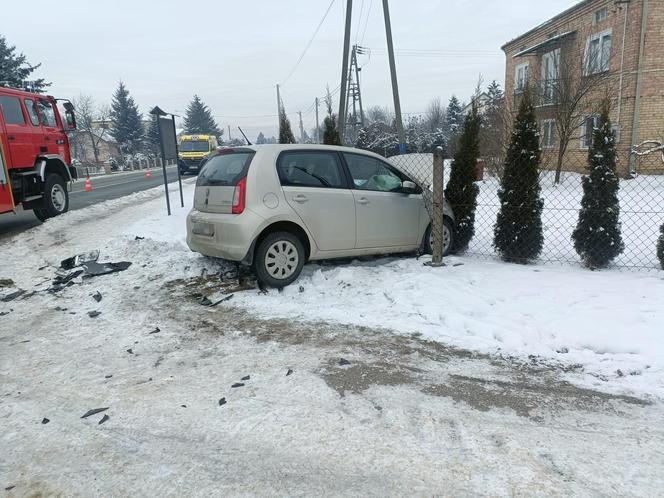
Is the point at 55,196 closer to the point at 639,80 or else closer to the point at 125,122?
the point at 639,80

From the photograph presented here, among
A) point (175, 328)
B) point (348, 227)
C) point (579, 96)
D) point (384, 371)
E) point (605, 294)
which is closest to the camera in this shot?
point (384, 371)

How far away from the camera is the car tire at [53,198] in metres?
10.7

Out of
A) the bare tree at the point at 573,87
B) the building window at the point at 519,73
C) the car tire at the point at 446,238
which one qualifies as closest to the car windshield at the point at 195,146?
the building window at the point at 519,73

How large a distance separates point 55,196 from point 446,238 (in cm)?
935

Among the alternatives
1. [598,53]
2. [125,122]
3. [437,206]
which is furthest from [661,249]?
[125,122]

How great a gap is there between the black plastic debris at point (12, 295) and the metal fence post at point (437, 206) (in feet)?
17.0

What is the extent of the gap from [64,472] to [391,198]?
4.57 m

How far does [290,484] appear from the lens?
2393mm

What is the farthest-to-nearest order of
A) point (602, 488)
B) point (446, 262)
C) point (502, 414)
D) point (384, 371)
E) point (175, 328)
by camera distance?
1. point (446, 262)
2. point (175, 328)
3. point (384, 371)
4. point (502, 414)
5. point (602, 488)

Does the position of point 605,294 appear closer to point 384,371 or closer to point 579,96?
point 384,371

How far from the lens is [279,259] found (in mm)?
5324

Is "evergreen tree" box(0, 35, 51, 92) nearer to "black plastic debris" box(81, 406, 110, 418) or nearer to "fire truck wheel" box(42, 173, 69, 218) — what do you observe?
"fire truck wheel" box(42, 173, 69, 218)

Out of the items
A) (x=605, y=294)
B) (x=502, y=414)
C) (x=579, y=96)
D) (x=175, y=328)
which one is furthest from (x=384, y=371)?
(x=579, y=96)

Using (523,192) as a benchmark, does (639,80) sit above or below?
above
